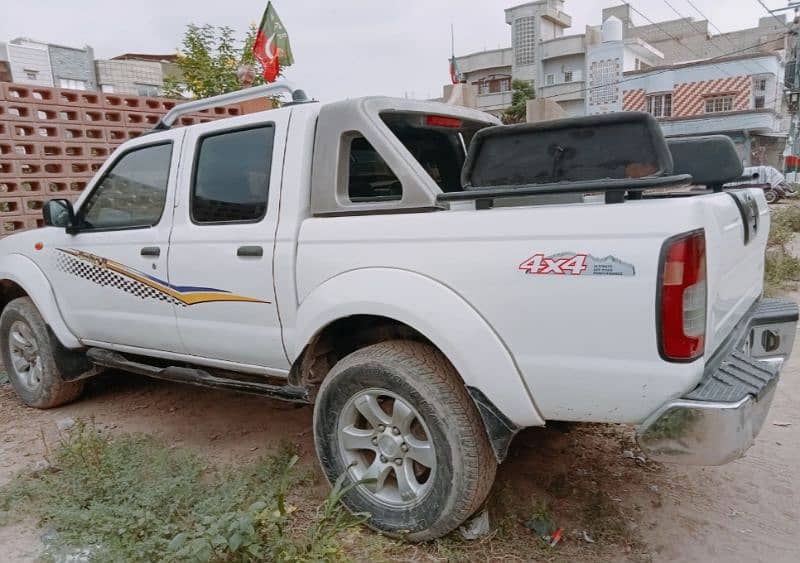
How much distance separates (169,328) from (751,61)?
118ft

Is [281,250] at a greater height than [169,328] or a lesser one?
greater

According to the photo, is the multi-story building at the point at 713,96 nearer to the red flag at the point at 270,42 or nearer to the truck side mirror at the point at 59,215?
the red flag at the point at 270,42

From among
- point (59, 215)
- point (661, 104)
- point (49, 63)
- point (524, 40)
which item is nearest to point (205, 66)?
point (59, 215)

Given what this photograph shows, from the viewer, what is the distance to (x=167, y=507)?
2.76 meters

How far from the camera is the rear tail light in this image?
1853 millimetres

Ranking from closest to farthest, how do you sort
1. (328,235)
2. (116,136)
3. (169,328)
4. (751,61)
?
(328,235)
(169,328)
(116,136)
(751,61)

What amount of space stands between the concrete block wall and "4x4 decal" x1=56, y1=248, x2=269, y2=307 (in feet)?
9.53

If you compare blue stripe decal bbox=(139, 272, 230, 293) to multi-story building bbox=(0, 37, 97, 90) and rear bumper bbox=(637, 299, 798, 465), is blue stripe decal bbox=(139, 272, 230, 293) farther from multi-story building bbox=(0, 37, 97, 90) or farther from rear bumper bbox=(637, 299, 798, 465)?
multi-story building bbox=(0, 37, 97, 90)

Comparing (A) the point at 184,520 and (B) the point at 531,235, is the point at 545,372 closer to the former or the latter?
(B) the point at 531,235

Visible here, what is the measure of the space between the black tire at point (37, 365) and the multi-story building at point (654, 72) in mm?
22751

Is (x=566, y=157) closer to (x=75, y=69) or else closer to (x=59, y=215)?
(x=59, y=215)

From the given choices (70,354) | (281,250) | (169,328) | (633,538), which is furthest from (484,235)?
(70,354)

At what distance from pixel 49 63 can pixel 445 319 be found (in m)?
28.4

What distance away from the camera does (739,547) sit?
2512 millimetres
